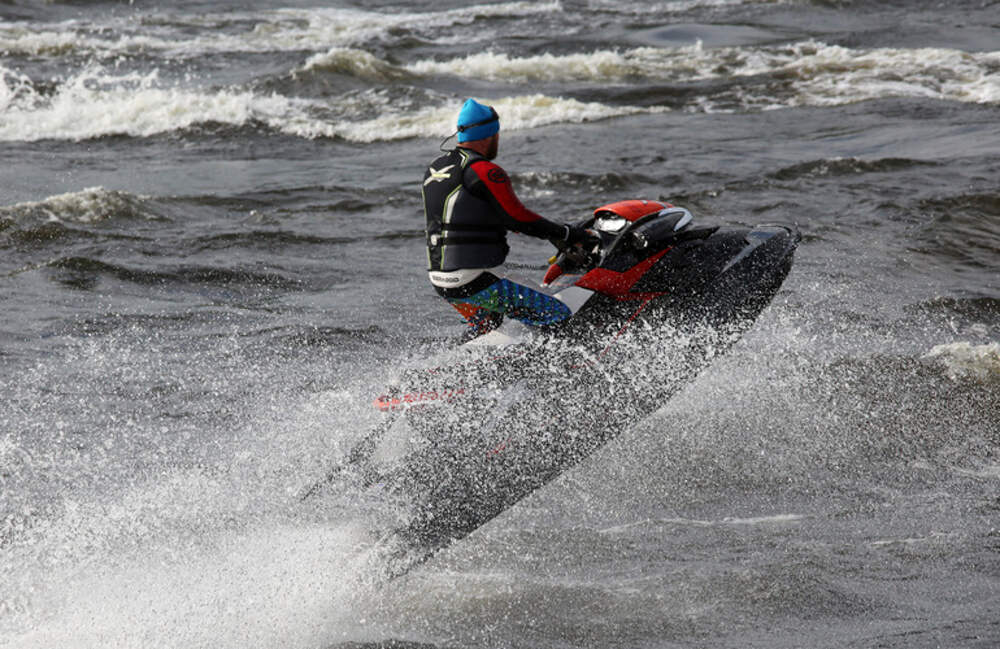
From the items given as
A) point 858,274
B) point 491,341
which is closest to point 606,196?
point 858,274

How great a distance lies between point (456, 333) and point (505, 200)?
379 centimetres

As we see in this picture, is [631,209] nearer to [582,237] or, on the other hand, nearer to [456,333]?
[582,237]

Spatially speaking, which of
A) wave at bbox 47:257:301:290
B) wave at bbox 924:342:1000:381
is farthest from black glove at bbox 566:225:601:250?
wave at bbox 47:257:301:290

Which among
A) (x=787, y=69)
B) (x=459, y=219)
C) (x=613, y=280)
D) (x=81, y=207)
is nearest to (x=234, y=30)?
(x=787, y=69)

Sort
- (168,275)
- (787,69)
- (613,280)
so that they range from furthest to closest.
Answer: (787,69), (168,275), (613,280)

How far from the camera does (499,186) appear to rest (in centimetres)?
586

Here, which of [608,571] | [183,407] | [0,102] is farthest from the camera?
[0,102]

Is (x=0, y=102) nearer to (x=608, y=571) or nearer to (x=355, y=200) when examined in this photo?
(x=355, y=200)

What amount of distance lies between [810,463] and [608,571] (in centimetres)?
181

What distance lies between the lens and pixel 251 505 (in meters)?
6.23

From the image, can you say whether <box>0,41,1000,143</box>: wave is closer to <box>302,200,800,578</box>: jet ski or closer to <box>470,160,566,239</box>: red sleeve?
<box>302,200,800,578</box>: jet ski

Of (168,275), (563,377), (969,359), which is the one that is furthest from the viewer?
(168,275)

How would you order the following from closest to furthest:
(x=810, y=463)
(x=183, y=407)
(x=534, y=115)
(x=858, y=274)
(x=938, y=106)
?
1. (x=810, y=463)
2. (x=183, y=407)
3. (x=858, y=274)
4. (x=938, y=106)
5. (x=534, y=115)

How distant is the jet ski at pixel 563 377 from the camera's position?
5844 millimetres
